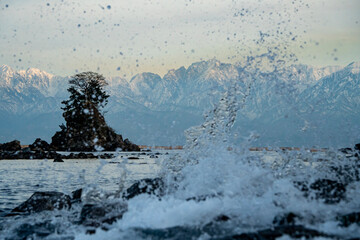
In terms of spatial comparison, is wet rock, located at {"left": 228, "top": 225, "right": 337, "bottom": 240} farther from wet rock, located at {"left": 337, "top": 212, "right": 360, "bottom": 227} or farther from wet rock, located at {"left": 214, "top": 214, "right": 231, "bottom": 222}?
wet rock, located at {"left": 214, "top": 214, "right": 231, "bottom": 222}

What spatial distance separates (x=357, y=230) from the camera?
23.1ft

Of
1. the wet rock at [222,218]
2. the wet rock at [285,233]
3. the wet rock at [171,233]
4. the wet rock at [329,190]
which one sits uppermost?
the wet rock at [329,190]

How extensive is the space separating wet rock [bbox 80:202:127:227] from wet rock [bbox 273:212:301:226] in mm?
3240

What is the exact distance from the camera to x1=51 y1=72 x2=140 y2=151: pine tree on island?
71750 millimetres

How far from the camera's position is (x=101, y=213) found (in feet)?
33.7

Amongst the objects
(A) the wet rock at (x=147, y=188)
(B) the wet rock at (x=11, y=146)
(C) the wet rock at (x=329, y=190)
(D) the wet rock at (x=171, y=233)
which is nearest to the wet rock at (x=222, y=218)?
(D) the wet rock at (x=171, y=233)

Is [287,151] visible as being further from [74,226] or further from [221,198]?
[74,226]

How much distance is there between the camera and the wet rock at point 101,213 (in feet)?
30.3

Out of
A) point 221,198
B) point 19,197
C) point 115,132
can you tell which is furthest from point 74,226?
point 115,132

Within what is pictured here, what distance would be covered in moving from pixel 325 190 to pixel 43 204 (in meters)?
7.82

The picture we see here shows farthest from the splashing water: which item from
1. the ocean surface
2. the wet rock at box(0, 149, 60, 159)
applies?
the wet rock at box(0, 149, 60, 159)

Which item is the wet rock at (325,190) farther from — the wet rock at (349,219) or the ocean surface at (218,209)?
the wet rock at (349,219)

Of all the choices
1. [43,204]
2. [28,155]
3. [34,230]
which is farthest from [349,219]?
[28,155]

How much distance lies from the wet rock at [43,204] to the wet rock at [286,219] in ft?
22.3
